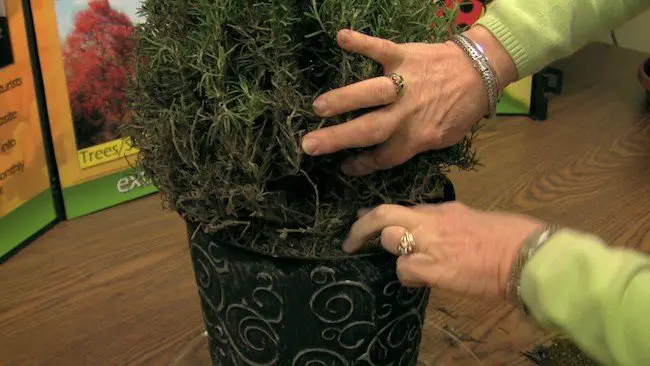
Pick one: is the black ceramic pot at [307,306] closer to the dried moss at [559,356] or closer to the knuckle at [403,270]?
the knuckle at [403,270]

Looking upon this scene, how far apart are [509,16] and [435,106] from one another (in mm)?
159

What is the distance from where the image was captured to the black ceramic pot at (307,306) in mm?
570

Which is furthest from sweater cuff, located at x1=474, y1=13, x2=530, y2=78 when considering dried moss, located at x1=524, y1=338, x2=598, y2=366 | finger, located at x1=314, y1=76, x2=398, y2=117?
dried moss, located at x1=524, y1=338, x2=598, y2=366

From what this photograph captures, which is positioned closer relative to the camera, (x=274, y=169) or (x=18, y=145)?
(x=274, y=169)

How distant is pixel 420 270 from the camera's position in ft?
1.84

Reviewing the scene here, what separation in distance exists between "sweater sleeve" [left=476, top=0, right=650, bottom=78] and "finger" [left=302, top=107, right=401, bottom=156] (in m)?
0.20

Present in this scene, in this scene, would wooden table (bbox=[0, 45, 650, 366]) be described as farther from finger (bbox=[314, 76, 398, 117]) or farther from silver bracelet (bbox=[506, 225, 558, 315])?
finger (bbox=[314, 76, 398, 117])

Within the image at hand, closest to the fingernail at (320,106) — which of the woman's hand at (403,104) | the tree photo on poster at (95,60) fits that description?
the woman's hand at (403,104)

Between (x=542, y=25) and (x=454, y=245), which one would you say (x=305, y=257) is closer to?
(x=454, y=245)

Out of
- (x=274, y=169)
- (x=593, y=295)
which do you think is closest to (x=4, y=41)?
(x=274, y=169)

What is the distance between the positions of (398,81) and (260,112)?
0.12 metres

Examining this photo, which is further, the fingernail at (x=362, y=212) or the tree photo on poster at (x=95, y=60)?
the tree photo on poster at (x=95, y=60)

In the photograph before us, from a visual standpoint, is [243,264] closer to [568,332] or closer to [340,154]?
[340,154]

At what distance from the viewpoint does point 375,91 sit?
0.55 m
